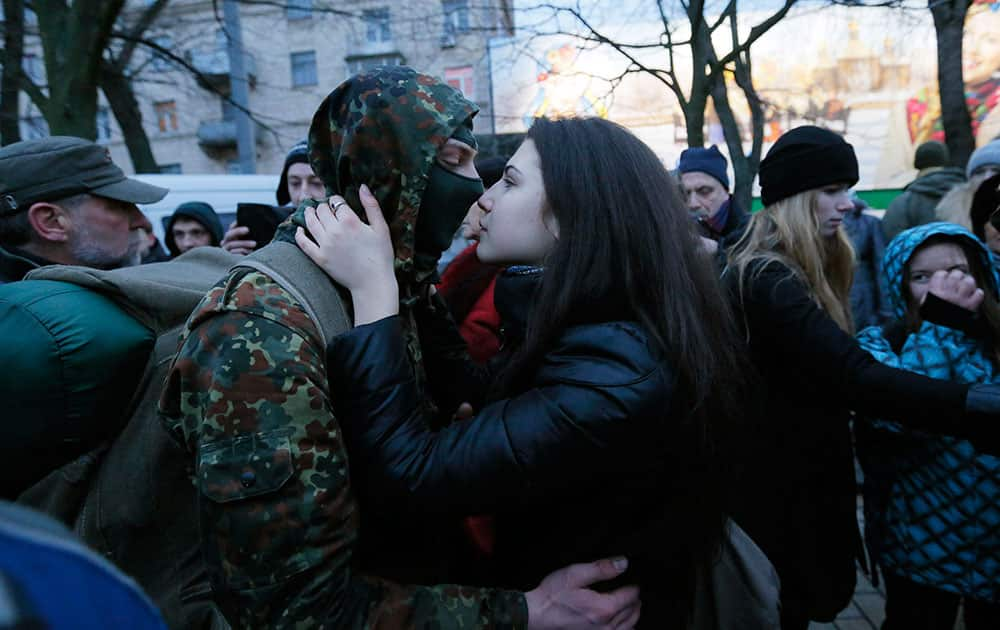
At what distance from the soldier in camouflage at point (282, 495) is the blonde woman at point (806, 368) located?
1.16 meters

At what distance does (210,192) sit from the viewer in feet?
22.3

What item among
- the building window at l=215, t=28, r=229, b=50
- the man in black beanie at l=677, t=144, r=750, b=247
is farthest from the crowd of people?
the building window at l=215, t=28, r=229, b=50

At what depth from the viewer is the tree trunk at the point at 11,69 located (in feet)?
19.1

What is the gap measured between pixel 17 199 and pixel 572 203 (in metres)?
1.63

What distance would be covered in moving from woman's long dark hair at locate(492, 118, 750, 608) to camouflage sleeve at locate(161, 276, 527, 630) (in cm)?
Result: 44

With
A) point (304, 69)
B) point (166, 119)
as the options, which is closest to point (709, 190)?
point (304, 69)

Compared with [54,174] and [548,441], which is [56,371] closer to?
[548,441]

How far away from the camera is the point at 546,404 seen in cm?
117

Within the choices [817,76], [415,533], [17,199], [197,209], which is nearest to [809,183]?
[415,533]

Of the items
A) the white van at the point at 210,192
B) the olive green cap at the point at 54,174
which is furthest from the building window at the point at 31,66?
the olive green cap at the point at 54,174

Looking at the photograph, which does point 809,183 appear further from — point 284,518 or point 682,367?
point 284,518

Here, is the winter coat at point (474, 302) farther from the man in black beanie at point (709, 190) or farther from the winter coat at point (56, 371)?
the man in black beanie at point (709, 190)

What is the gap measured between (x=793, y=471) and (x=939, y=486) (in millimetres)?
450

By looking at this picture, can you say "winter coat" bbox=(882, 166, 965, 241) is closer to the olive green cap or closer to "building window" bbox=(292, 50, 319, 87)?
the olive green cap
